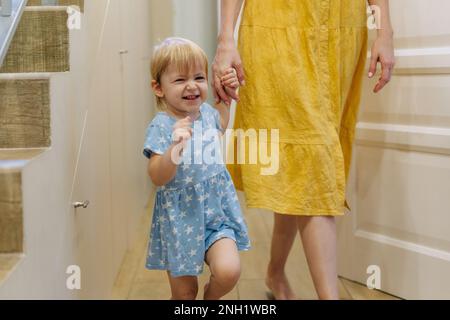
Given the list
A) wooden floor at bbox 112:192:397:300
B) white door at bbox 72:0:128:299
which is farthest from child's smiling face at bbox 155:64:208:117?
wooden floor at bbox 112:192:397:300

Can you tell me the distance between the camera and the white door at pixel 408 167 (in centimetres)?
151

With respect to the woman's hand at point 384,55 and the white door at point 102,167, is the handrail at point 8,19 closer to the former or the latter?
the white door at point 102,167

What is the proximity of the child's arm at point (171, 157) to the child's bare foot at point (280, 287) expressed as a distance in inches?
23.7

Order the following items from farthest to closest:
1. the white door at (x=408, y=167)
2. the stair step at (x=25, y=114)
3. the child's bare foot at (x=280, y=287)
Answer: the child's bare foot at (x=280, y=287), the white door at (x=408, y=167), the stair step at (x=25, y=114)

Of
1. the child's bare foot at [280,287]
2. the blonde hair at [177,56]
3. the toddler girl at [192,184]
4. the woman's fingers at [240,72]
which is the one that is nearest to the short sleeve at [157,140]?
the toddler girl at [192,184]

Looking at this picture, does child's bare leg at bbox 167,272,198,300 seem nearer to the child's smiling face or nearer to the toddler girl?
the toddler girl

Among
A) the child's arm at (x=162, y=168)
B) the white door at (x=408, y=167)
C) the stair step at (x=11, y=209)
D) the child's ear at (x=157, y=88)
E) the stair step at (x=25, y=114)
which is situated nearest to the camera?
the stair step at (x=11, y=209)

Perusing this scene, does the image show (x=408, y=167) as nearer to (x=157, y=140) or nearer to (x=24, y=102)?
(x=157, y=140)

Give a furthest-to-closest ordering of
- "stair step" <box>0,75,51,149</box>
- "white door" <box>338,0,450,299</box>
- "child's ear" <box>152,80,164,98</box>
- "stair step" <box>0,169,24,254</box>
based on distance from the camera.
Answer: "white door" <box>338,0,450,299</box>
"child's ear" <box>152,80,164,98</box>
"stair step" <box>0,75,51,149</box>
"stair step" <box>0,169,24,254</box>

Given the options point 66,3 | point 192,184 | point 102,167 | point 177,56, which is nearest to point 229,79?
point 177,56

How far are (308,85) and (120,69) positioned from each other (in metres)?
0.67

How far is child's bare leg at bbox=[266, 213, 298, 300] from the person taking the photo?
1.59 m
